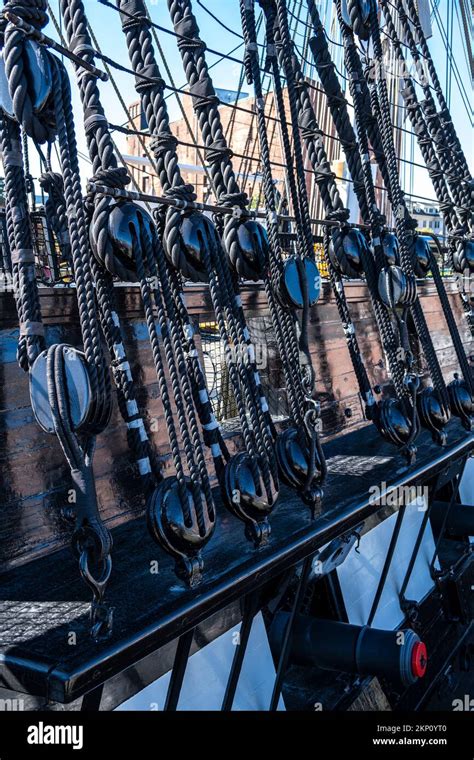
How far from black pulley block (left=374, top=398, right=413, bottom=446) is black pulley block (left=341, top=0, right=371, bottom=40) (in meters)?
2.00

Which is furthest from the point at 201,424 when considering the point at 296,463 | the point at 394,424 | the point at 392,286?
the point at 392,286

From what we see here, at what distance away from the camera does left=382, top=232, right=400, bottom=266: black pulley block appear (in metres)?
3.49

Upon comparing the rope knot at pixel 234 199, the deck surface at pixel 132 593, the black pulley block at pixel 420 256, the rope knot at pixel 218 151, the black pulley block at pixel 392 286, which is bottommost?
the deck surface at pixel 132 593

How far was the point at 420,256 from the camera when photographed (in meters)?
4.05

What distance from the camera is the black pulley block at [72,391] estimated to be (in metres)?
1.71

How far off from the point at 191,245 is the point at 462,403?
212 cm

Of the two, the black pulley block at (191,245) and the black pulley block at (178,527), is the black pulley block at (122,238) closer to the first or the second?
the black pulley block at (191,245)

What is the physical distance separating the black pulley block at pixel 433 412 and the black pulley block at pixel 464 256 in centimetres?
167

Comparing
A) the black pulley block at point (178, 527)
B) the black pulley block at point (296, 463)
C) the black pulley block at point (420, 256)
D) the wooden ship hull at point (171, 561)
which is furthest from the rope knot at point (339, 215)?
the black pulley block at point (178, 527)

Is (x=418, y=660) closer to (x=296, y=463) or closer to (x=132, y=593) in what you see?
(x=296, y=463)

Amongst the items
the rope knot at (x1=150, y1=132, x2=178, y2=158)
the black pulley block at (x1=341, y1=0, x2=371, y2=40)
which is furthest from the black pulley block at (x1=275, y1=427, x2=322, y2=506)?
the black pulley block at (x1=341, y1=0, x2=371, y2=40)

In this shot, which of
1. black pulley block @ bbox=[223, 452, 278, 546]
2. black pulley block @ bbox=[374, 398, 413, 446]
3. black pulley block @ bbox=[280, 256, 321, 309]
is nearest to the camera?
black pulley block @ bbox=[223, 452, 278, 546]

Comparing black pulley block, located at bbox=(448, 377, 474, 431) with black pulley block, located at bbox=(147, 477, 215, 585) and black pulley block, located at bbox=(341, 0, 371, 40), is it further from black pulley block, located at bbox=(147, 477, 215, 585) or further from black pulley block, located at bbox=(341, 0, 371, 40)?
black pulley block, located at bbox=(147, 477, 215, 585)

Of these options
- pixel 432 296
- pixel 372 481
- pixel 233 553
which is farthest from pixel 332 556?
pixel 432 296
